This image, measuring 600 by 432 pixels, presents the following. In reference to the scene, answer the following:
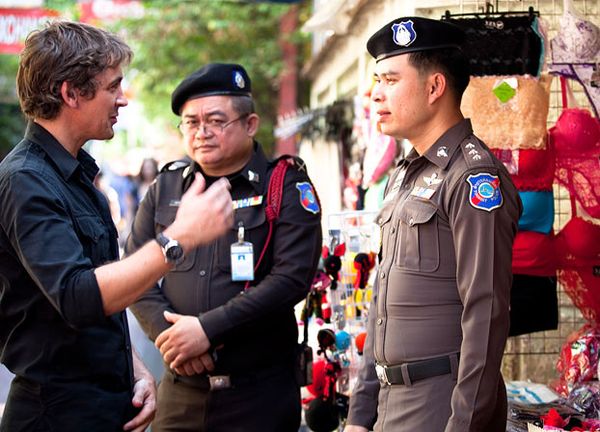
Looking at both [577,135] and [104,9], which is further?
[104,9]

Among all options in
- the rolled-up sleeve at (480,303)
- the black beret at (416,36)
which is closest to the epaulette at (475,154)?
the rolled-up sleeve at (480,303)

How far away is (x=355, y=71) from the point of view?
9.75m

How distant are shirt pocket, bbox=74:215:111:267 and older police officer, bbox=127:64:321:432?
1.00m

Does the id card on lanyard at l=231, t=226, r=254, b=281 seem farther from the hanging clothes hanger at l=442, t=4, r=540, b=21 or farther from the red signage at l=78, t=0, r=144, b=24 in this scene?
the red signage at l=78, t=0, r=144, b=24

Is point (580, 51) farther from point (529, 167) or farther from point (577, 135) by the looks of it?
point (529, 167)

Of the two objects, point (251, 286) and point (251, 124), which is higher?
point (251, 124)

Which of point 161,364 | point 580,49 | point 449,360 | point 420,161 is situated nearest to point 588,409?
point 449,360

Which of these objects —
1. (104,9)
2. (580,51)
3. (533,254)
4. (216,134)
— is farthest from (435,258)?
(104,9)

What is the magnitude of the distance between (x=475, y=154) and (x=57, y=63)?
55.9 inches

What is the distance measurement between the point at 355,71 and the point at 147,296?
19.6ft

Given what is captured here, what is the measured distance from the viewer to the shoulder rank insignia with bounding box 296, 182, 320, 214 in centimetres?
429

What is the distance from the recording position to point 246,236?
4234mm

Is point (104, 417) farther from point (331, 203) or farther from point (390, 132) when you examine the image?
point (331, 203)

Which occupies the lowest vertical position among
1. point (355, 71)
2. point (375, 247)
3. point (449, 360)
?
point (449, 360)
